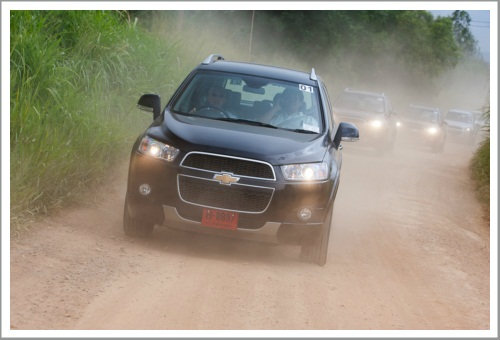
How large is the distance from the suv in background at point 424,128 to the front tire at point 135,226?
74.7 ft

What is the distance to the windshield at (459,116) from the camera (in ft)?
137

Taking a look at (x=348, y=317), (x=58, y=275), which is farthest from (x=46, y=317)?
(x=348, y=317)

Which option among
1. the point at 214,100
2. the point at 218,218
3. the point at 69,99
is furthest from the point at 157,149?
the point at 69,99

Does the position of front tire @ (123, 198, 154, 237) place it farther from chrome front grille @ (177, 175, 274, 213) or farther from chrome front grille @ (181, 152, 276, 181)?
chrome front grille @ (181, 152, 276, 181)

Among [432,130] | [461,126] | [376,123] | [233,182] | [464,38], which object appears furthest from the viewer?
[464,38]

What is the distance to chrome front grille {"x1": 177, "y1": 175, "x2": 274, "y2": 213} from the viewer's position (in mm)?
7535

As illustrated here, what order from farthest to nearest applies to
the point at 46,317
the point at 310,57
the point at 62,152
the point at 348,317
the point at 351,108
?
the point at 310,57
the point at 351,108
the point at 62,152
the point at 348,317
the point at 46,317

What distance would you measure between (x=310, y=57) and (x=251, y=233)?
133 ft

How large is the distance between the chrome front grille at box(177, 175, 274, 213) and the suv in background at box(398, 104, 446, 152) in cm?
2305

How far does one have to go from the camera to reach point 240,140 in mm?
7809

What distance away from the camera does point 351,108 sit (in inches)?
918

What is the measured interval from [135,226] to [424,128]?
23.6 meters

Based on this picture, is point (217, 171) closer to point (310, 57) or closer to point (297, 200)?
point (297, 200)

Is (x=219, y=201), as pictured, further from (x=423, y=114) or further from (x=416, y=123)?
(x=423, y=114)
